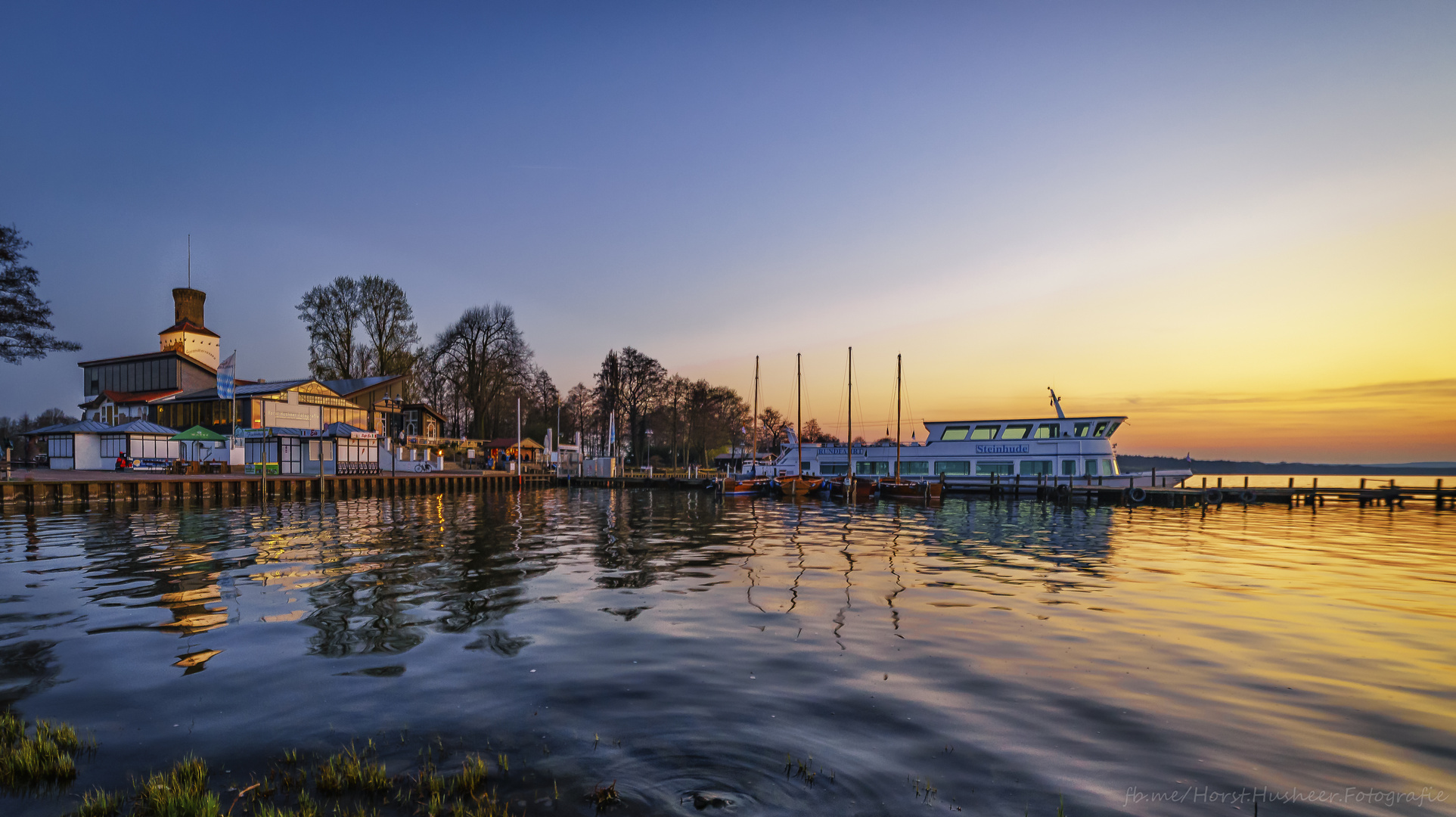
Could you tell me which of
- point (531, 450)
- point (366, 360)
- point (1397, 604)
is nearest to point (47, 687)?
point (1397, 604)

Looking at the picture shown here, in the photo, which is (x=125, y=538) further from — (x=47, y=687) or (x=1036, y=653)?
(x=1036, y=653)

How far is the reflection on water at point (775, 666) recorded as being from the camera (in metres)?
5.93

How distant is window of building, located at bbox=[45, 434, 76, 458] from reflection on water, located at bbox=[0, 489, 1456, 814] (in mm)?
35568

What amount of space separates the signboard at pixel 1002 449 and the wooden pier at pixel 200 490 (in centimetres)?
3902

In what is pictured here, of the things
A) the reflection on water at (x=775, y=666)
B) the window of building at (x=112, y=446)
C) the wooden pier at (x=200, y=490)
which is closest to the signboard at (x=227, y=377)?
the wooden pier at (x=200, y=490)

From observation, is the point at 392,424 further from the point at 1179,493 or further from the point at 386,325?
the point at 1179,493

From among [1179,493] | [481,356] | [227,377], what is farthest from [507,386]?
[1179,493]

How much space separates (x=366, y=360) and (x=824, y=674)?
68194 millimetres

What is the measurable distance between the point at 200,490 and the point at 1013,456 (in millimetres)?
49888

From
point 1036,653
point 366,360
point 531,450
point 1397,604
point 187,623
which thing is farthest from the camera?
point 531,450

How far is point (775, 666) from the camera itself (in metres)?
8.85

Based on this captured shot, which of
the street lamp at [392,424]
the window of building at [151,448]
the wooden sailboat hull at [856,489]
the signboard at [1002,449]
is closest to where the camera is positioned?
the wooden sailboat hull at [856,489]

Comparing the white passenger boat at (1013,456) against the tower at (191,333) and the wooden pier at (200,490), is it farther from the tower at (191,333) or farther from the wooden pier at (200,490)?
the tower at (191,333)

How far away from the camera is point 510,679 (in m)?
8.13
